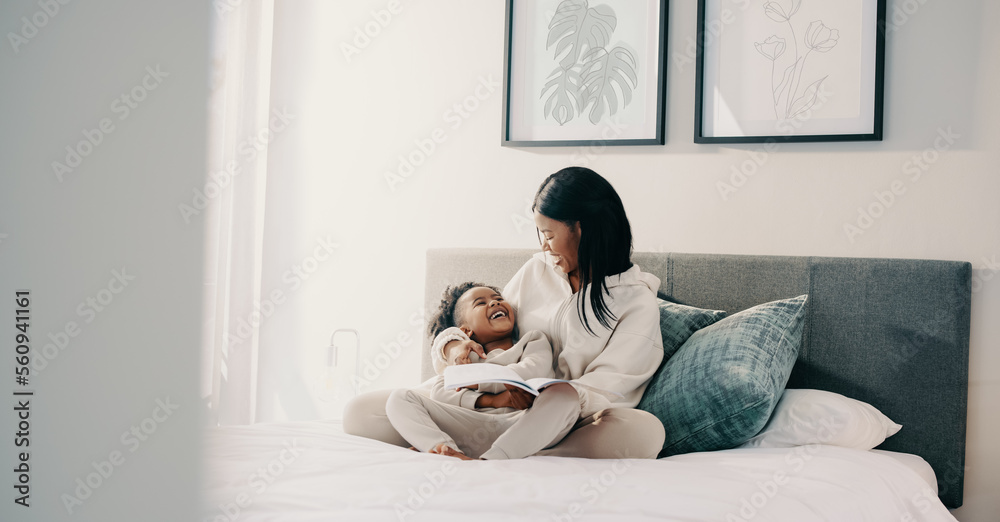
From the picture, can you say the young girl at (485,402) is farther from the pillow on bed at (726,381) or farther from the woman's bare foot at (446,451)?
the pillow on bed at (726,381)

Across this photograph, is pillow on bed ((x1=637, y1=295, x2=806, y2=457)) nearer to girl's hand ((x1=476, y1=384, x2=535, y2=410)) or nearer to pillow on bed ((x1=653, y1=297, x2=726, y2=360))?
pillow on bed ((x1=653, y1=297, x2=726, y2=360))

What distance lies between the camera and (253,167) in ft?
9.32

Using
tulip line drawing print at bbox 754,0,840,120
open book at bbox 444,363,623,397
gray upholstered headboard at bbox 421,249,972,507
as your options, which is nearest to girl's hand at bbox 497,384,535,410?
open book at bbox 444,363,623,397

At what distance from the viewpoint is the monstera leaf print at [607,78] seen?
2377 millimetres

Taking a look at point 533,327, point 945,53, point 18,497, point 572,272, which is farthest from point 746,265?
point 18,497

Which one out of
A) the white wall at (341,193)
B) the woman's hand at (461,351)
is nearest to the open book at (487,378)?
the woman's hand at (461,351)

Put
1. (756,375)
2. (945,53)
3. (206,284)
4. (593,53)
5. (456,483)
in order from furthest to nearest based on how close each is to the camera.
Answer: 1. (593,53)
2. (945,53)
3. (756,375)
4. (456,483)
5. (206,284)

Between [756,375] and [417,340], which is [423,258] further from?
[756,375]

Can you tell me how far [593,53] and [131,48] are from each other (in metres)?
2.36

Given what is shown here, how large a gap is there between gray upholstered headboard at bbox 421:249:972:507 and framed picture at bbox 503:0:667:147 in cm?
61

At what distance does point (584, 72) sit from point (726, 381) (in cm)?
127

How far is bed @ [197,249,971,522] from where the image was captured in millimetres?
1101

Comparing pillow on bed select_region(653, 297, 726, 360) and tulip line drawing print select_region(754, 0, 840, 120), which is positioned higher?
tulip line drawing print select_region(754, 0, 840, 120)

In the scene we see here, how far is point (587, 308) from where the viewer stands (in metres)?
1.91
